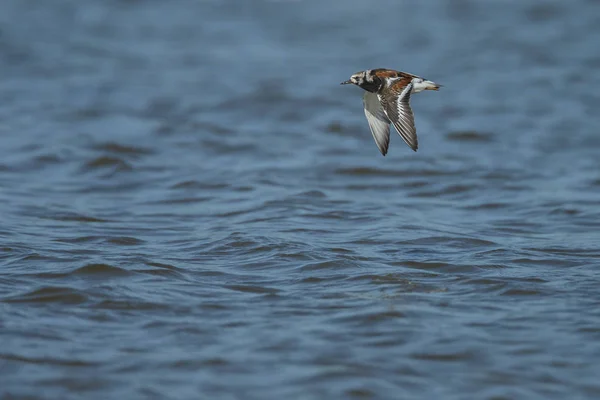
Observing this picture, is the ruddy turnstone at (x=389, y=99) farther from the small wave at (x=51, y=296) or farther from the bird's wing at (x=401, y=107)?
the small wave at (x=51, y=296)

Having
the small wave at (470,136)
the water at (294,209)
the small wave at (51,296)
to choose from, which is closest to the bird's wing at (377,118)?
the water at (294,209)

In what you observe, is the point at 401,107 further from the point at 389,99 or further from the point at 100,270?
the point at 100,270

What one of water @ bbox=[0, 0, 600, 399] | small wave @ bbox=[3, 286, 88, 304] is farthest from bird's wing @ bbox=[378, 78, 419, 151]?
small wave @ bbox=[3, 286, 88, 304]

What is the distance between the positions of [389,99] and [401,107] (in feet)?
0.44

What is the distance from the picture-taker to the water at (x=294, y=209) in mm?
5086

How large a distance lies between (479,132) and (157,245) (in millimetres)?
5068

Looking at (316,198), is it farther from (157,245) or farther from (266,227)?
(157,245)

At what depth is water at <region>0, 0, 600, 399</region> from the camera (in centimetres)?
509

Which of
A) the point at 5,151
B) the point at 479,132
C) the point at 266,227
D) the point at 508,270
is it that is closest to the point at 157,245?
the point at 266,227

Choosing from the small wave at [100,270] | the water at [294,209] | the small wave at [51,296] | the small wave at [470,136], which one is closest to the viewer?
the water at [294,209]

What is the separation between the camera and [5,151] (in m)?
10.1

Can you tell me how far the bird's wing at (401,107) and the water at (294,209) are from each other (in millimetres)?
882

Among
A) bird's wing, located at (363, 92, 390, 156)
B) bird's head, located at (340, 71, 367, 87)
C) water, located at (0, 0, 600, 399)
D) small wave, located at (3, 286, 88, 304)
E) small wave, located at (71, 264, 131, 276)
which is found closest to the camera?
water, located at (0, 0, 600, 399)

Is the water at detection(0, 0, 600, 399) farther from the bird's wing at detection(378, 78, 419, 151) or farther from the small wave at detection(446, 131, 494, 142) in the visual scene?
the bird's wing at detection(378, 78, 419, 151)
